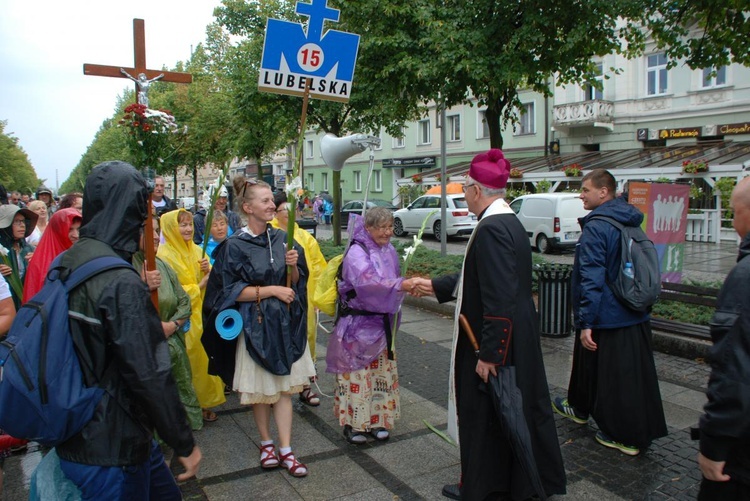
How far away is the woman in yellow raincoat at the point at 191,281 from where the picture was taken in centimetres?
450

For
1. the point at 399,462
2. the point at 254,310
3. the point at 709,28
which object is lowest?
the point at 399,462

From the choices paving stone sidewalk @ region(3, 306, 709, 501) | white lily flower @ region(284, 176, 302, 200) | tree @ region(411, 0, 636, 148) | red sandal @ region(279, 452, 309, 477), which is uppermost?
tree @ region(411, 0, 636, 148)

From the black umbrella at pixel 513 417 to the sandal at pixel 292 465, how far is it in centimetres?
140

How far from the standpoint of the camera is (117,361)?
197 centimetres

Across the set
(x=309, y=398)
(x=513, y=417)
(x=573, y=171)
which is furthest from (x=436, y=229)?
(x=513, y=417)

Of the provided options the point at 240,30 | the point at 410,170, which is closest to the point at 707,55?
the point at 240,30

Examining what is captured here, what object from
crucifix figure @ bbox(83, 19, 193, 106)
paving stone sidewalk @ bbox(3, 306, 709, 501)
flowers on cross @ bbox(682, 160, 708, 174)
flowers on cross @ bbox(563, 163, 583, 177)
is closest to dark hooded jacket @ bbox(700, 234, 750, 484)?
paving stone sidewalk @ bbox(3, 306, 709, 501)

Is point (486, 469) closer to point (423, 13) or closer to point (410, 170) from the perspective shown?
point (423, 13)

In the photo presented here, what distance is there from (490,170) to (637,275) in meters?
1.54

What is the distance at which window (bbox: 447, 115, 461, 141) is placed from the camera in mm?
33812

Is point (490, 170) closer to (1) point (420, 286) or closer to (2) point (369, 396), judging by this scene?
(1) point (420, 286)

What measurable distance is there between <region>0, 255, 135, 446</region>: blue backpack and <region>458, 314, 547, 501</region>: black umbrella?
1.92 meters

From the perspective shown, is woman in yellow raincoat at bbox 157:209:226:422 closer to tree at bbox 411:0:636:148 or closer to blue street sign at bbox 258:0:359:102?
blue street sign at bbox 258:0:359:102

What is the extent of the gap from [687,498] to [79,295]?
341 cm
